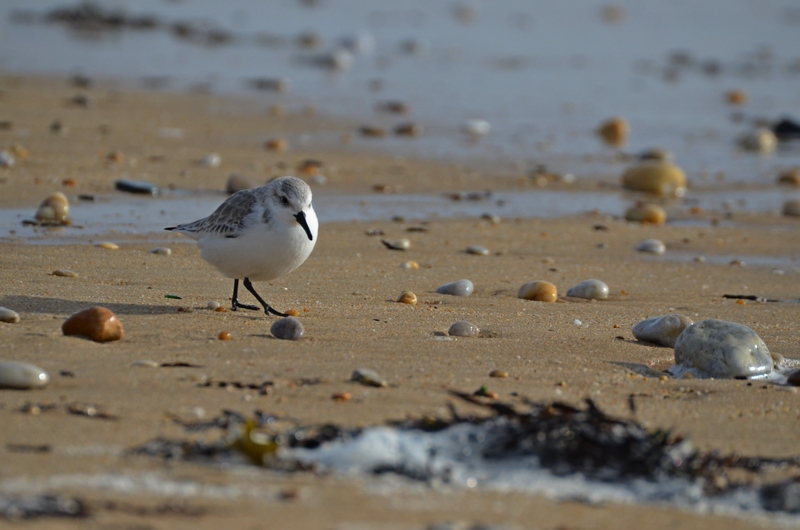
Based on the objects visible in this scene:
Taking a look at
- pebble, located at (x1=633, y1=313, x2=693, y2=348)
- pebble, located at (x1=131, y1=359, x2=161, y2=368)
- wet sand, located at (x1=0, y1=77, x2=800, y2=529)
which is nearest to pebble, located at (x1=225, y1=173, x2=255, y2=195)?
wet sand, located at (x1=0, y1=77, x2=800, y2=529)

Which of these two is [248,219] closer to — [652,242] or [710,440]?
[710,440]

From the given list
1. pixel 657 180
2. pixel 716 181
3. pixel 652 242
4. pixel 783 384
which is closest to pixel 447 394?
pixel 783 384

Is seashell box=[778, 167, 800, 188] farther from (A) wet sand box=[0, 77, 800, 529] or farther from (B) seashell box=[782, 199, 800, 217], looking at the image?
(A) wet sand box=[0, 77, 800, 529]

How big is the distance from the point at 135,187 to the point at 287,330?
147 inches

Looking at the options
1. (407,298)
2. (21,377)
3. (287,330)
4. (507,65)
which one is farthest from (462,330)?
(507,65)

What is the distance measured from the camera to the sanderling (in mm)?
4824

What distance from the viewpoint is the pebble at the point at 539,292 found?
5672mm

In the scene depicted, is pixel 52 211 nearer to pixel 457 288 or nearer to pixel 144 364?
pixel 457 288

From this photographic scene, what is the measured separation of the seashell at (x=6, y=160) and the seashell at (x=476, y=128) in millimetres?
5228

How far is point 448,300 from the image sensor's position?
18.4 feet

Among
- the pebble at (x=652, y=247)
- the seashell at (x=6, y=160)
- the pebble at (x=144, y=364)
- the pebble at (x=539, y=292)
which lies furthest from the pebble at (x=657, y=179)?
the pebble at (x=144, y=364)

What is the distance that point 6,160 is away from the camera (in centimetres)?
809

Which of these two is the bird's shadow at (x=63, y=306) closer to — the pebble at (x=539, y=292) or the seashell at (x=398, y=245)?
the pebble at (x=539, y=292)

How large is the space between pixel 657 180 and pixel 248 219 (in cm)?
548
